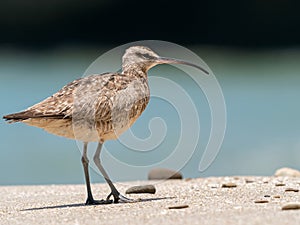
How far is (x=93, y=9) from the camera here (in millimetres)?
28031

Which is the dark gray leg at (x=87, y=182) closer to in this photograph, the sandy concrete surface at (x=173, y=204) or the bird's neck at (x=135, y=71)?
the sandy concrete surface at (x=173, y=204)

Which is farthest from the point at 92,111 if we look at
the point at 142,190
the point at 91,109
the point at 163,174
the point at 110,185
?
the point at 163,174

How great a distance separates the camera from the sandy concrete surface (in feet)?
22.1

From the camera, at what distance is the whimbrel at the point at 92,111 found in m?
7.96

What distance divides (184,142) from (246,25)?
55.6 feet

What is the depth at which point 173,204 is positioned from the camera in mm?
7621

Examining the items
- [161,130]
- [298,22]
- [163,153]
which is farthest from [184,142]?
[298,22]

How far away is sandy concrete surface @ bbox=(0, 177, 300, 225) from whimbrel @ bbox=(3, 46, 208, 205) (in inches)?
21.6

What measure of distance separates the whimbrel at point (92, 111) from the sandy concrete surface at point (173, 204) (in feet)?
1.80

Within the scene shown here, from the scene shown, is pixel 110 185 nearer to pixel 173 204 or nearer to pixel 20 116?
pixel 173 204

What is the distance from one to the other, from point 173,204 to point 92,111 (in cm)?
113

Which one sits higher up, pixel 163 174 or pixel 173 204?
pixel 163 174

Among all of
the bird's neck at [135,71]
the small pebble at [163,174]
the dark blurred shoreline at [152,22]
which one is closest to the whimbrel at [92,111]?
the bird's neck at [135,71]

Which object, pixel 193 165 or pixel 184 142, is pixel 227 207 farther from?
pixel 193 165
